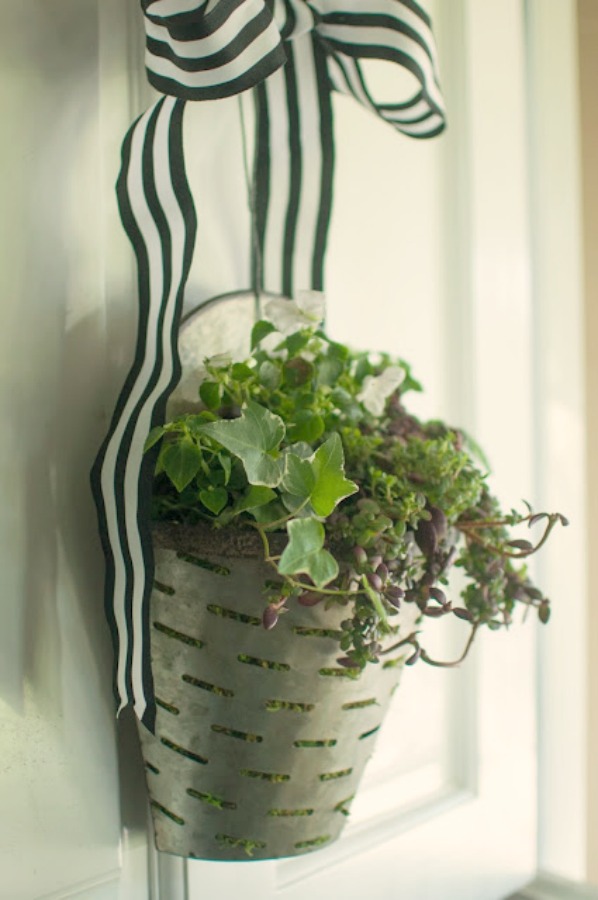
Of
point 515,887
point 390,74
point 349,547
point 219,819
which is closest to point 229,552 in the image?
point 349,547

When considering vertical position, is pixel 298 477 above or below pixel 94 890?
above

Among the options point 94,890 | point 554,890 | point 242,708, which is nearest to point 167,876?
point 94,890

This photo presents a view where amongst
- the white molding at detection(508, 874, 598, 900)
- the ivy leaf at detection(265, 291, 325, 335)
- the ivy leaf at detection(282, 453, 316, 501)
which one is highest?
the ivy leaf at detection(265, 291, 325, 335)

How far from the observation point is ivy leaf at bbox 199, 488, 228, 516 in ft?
1.64

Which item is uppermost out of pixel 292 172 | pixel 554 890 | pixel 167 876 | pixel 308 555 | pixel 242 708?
pixel 292 172

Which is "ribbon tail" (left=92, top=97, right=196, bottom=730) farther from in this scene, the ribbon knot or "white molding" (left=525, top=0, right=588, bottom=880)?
"white molding" (left=525, top=0, right=588, bottom=880)

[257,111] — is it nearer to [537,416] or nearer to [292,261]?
[292,261]

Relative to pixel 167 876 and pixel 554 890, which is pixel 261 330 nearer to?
pixel 167 876

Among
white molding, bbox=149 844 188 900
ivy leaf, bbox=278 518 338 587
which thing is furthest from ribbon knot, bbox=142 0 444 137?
white molding, bbox=149 844 188 900

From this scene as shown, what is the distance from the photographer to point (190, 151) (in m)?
0.65

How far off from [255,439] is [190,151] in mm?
278

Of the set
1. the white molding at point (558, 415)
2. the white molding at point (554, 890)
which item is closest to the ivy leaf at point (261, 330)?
the white molding at point (558, 415)

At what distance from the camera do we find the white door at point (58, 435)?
55 centimetres

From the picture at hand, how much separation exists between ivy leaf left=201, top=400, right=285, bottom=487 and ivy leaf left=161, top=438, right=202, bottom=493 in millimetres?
29
